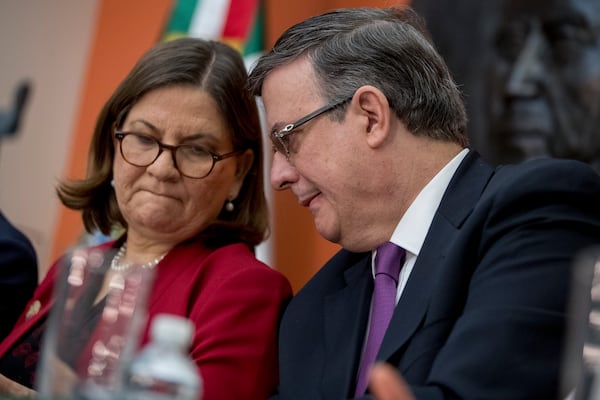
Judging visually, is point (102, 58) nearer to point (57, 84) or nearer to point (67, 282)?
point (57, 84)

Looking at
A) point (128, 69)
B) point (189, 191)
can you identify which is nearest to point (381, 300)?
point (189, 191)

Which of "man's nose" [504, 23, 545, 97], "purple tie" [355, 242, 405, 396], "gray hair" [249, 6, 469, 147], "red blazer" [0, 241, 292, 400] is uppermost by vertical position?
"man's nose" [504, 23, 545, 97]

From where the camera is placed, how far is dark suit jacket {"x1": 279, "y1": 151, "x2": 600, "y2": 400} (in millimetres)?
1600

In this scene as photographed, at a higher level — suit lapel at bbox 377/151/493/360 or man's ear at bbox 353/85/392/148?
man's ear at bbox 353/85/392/148

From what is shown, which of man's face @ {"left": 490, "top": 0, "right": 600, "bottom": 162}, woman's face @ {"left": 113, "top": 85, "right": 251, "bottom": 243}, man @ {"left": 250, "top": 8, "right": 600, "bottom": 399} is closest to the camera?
man @ {"left": 250, "top": 8, "right": 600, "bottom": 399}

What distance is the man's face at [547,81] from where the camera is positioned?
357 centimetres

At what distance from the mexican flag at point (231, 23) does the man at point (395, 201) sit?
2.27m

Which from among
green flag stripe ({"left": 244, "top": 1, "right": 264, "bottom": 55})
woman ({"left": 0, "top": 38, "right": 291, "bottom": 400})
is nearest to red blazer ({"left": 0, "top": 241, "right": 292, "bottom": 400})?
woman ({"left": 0, "top": 38, "right": 291, "bottom": 400})

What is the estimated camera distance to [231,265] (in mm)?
2334

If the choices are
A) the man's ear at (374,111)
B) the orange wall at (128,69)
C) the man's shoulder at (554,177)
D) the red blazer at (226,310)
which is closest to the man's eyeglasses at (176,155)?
the red blazer at (226,310)

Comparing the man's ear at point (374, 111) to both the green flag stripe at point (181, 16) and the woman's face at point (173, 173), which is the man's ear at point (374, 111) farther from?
the green flag stripe at point (181, 16)

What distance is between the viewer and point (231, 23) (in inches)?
179

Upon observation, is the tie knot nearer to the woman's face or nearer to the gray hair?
the gray hair

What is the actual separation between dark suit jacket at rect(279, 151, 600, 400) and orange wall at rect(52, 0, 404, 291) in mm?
2246
